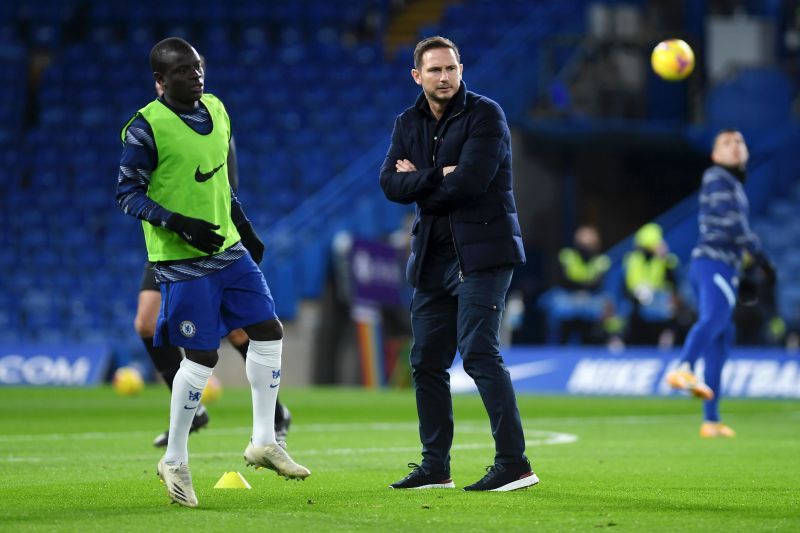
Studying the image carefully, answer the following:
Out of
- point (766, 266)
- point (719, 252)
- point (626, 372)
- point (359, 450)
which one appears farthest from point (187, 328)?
point (626, 372)

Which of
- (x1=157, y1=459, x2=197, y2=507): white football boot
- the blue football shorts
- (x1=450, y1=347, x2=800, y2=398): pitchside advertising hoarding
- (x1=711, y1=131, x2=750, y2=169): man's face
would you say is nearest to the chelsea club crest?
the blue football shorts

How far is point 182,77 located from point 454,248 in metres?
1.47

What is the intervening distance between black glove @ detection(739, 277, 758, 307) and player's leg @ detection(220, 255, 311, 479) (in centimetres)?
579

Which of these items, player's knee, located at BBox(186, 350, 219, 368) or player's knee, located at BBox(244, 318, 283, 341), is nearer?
player's knee, located at BBox(186, 350, 219, 368)

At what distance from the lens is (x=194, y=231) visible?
20.6 feet

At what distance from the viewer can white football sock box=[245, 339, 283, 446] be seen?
689 cm

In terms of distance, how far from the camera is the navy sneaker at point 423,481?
703 cm

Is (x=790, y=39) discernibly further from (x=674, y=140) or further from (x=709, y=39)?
A: (x=674, y=140)

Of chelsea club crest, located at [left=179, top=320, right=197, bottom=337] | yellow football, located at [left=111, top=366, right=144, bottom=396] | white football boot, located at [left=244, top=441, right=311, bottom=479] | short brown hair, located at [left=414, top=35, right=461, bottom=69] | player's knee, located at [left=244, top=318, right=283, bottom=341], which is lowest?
yellow football, located at [left=111, top=366, right=144, bottom=396]

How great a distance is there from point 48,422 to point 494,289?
6809 mm

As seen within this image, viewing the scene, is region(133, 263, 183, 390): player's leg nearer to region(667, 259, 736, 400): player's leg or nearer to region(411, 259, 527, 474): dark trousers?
region(411, 259, 527, 474): dark trousers

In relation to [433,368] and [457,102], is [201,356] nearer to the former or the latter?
[433,368]

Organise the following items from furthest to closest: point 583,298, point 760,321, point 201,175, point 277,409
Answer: point 583,298 → point 760,321 → point 277,409 → point 201,175

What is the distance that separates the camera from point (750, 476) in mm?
7746
